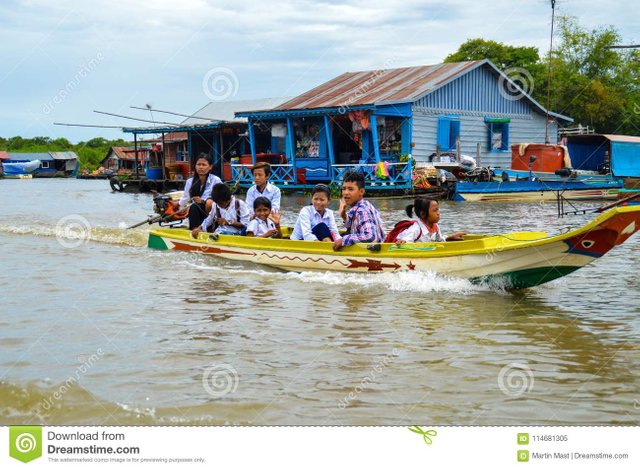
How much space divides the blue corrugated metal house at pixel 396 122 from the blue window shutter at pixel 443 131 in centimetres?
4

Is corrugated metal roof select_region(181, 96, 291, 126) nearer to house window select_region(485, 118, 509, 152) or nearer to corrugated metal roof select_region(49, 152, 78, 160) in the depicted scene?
house window select_region(485, 118, 509, 152)

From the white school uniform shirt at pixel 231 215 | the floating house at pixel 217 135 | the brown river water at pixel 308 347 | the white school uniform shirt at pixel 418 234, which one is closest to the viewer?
the brown river water at pixel 308 347

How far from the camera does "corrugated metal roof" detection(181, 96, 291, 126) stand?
34.9 metres

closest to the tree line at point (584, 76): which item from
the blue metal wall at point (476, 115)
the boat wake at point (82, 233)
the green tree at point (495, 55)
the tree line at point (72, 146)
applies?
the green tree at point (495, 55)

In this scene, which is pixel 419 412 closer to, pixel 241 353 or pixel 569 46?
pixel 241 353

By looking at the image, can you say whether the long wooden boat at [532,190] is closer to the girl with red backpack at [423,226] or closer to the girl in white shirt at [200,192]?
the girl in white shirt at [200,192]

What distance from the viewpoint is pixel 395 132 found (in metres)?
25.8

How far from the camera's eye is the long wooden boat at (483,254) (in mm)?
7270

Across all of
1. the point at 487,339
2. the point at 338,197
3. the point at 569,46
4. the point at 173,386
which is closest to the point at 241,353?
the point at 173,386

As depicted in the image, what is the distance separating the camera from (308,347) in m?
6.17

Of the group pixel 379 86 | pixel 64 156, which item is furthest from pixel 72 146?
pixel 379 86

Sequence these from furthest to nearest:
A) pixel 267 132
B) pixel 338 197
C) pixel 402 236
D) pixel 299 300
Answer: pixel 267 132 → pixel 338 197 → pixel 402 236 → pixel 299 300

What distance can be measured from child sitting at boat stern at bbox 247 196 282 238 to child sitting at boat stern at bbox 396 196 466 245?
2.32m

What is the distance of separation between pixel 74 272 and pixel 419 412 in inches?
271
